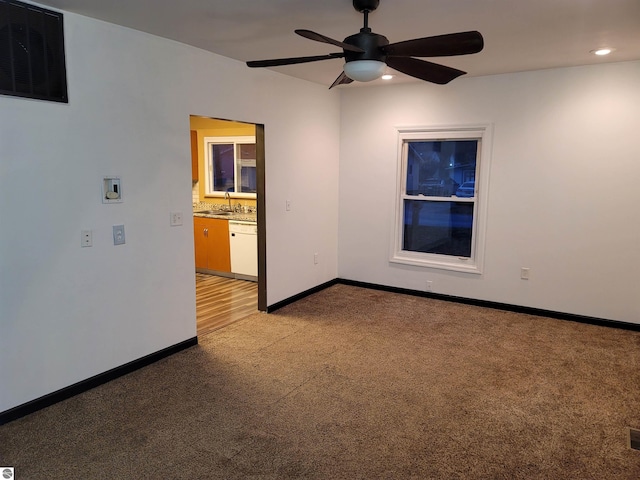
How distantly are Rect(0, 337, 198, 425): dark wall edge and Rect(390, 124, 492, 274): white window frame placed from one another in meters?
2.85

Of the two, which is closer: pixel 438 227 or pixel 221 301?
pixel 221 301

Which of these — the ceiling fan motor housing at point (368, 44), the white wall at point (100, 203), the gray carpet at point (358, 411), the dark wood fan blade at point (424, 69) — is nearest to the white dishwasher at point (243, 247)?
the gray carpet at point (358, 411)

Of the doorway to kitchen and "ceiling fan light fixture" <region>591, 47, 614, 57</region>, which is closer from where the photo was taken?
"ceiling fan light fixture" <region>591, 47, 614, 57</region>

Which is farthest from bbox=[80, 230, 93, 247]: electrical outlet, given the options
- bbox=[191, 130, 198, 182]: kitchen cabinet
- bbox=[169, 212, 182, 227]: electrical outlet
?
bbox=[191, 130, 198, 182]: kitchen cabinet

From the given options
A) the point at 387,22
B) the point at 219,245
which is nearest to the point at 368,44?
the point at 387,22

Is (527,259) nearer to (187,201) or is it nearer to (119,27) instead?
(187,201)

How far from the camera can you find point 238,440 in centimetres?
256

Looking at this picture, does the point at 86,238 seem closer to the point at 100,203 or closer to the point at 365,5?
the point at 100,203

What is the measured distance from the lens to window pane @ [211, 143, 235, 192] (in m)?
6.76

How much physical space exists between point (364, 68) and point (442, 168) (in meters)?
3.11

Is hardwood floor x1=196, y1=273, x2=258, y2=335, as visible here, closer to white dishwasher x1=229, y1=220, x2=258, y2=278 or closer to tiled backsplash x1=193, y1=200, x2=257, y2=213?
white dishwasher x1=229, y1=220, x2=258, y2=278

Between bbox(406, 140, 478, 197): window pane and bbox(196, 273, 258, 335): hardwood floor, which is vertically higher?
bbox(406, 140, 478, 197): window pane

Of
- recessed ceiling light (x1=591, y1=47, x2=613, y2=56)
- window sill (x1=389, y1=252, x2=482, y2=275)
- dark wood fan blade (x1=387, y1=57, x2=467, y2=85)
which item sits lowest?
window sill (x1=389, y1=252, x2=482, y2=275)

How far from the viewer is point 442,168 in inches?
208
